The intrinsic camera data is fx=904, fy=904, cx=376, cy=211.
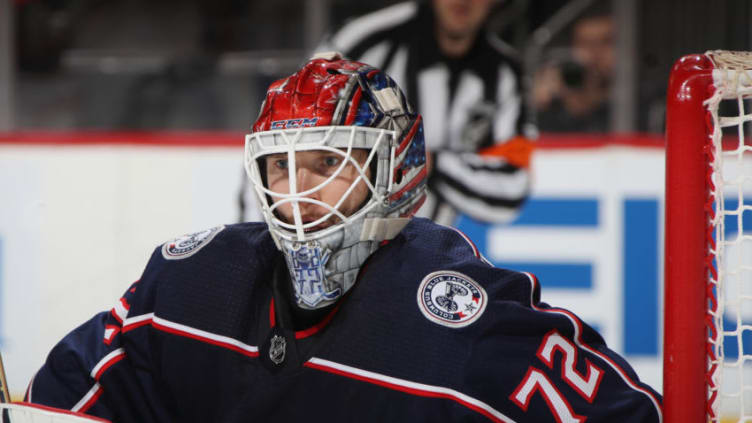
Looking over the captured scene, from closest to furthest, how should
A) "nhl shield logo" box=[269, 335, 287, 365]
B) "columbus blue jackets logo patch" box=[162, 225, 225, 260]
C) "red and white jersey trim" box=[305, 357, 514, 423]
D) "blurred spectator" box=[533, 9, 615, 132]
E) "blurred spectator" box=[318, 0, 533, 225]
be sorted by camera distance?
"red and white jersey trim" box=[305, 357, 514, 423], "nhl shield logo" box=[269, 335, 287, 365], "columbus blue jackets logo patch" box=[162, 225, 225, 260], "blurred spectator" box=[318, 0, 533, 225], "blurred spectator" box=[533, 9, 615, 132]

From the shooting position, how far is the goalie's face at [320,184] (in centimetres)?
132

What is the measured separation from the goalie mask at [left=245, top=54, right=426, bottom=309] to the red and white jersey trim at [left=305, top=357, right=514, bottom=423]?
0.30ft

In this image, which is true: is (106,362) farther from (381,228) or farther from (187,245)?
(381,228)

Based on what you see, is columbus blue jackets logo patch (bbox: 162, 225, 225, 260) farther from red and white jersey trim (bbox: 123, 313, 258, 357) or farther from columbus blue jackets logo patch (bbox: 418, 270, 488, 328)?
columbus blue jackets logo patch (bbox: 418, 270, 488, 328)

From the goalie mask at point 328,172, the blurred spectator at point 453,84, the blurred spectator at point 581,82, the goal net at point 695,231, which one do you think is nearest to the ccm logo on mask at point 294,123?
the goalie mask at point 328,172

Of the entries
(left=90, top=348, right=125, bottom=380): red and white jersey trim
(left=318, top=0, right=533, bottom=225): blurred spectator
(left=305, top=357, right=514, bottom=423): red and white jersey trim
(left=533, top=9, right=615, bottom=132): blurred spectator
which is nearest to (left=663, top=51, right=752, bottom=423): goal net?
(left=305, top=357, right=514, bottom=423): red and white jersey trim

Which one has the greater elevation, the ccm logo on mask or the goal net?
the ccm logo on mask

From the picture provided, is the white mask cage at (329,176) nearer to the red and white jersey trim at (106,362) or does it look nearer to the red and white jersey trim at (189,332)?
the red and white jersey trim at (189,332)

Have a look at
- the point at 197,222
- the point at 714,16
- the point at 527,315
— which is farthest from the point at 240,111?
the point at 527,315

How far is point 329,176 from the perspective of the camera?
4.44 ft

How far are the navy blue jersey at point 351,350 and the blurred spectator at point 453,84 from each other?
1.86 metres

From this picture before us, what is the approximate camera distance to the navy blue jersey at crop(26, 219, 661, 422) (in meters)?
1.26

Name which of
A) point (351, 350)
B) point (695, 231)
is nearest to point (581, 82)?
point (695, 231)

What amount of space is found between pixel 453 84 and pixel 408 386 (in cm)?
250
